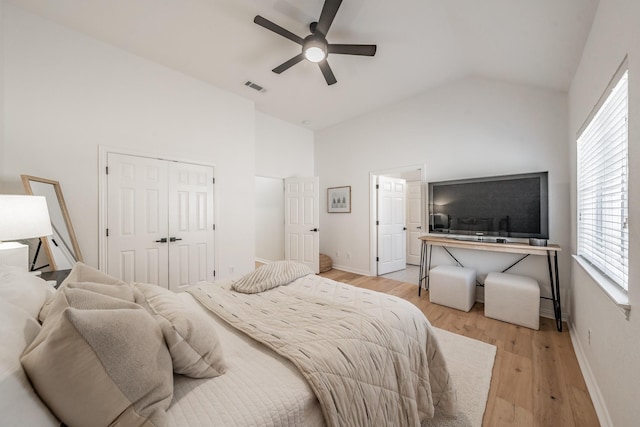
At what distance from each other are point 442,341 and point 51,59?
482cm

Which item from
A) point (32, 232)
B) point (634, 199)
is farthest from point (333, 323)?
point (32, 232)

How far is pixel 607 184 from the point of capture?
5.24 ft

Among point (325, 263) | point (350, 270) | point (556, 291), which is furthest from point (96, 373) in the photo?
point (350, 270)

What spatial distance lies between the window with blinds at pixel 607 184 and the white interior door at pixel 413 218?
3.36 m

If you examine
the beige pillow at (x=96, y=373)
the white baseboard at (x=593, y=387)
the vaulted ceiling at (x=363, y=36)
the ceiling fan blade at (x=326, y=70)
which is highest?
the vaulted ceiling at (x=363, y=36)

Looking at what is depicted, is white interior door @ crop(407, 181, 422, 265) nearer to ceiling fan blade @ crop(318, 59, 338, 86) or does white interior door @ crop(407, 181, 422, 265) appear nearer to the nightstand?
ceiling fan blade @ crop(318, 59, 338, 86)

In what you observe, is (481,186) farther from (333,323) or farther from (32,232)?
(32,232)

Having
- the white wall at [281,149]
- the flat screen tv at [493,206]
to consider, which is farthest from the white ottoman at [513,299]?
the white wall at [281,149]

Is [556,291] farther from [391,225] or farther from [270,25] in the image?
[270,25]

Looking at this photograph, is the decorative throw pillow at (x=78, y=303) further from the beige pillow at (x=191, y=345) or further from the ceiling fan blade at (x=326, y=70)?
the ceiling fan blade at (x=326, y=70)

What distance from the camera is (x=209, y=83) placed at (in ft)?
11.5

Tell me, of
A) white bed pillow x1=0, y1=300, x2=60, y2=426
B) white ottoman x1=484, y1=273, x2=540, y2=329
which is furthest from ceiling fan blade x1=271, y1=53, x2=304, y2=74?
white ottoman x1=484, y1=273, x2=540, y2=329

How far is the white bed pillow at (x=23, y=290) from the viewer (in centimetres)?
91

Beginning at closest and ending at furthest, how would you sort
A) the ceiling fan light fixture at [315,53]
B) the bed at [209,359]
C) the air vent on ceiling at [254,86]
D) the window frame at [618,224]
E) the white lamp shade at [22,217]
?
the bed at [209,359], the window frame at [618,224], the white lamp shade at [22,217], the ceiling fan light fixture at [315,53], the air vent on ceiling at [254,86]
